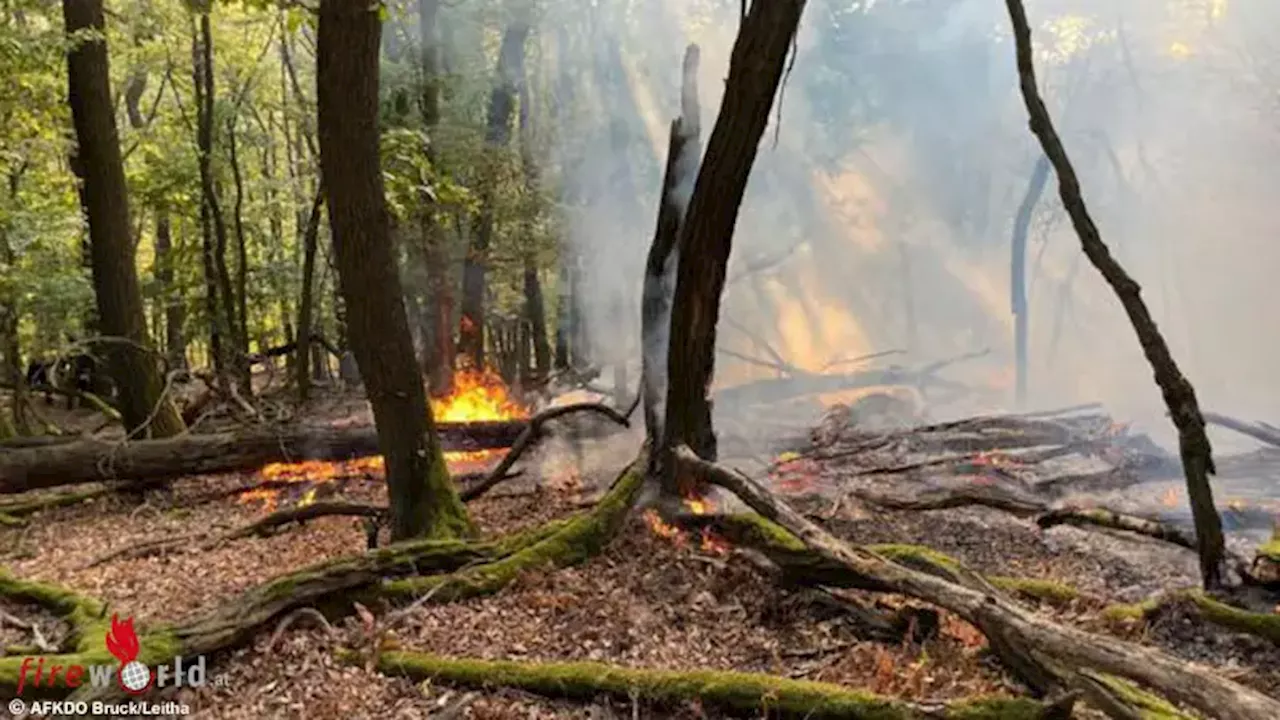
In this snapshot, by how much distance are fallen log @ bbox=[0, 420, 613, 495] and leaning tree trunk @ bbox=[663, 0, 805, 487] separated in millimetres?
3322

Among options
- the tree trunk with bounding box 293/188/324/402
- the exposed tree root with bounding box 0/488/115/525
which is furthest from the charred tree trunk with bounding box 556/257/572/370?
the exposed tree root with bounding box 0/488/115/525

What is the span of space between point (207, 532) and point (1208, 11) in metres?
25.2

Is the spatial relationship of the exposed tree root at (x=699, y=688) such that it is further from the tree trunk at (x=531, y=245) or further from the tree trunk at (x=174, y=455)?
the tree trunk at (x=531, y=245)

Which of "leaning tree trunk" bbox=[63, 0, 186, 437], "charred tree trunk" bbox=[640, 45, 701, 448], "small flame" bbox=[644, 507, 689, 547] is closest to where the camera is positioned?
"small flame" bbox=[644, 507, 689, 547]

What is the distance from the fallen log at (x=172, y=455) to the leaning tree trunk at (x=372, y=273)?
253 cm

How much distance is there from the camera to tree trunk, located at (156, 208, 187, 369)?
18.0m

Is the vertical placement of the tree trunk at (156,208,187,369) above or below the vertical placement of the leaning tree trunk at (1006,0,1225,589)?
above

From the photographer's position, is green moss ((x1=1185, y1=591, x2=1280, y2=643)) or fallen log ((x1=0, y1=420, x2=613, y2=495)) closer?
green moss ((x1=1185, y1=591, x2=1280, y2=643))

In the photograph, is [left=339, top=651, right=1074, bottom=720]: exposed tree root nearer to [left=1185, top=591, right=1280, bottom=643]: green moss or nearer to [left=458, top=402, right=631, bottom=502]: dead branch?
[left=1185, top=591, right=1280, bottom=643]: green moss

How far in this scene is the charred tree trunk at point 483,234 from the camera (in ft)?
49.3

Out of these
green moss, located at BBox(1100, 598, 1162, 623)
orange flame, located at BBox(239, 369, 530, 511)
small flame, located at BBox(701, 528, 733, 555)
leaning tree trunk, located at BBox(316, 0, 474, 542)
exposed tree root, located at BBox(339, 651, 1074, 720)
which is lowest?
green moss, located at BBox(1100, 598, 1162, 623)

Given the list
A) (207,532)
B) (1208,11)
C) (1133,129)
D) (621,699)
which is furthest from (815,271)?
(621,699)

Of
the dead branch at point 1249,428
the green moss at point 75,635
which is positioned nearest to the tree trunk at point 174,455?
the green moss at point 75,635

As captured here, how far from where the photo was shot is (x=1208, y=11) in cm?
2109
